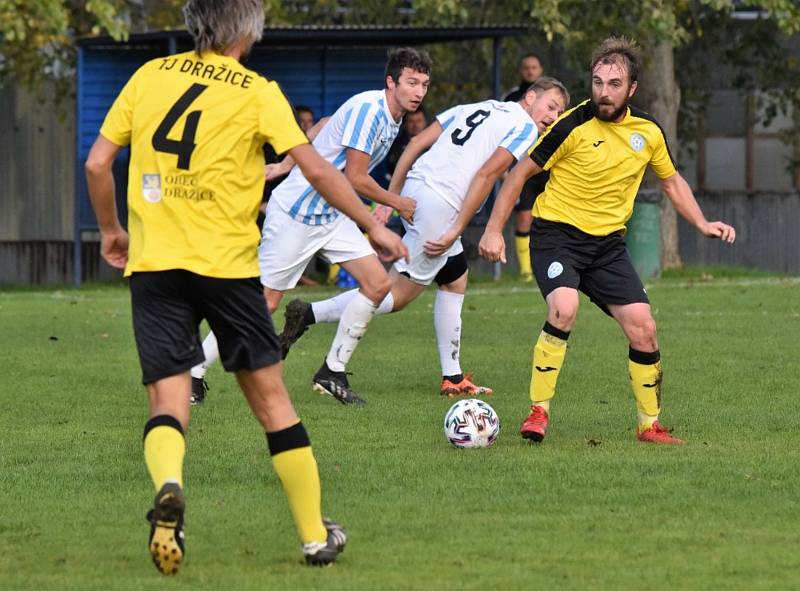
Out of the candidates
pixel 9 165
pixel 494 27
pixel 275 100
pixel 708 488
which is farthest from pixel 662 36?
pixel 275 100

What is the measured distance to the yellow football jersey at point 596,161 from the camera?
28.3 feet

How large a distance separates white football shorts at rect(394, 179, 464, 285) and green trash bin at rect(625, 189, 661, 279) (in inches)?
436

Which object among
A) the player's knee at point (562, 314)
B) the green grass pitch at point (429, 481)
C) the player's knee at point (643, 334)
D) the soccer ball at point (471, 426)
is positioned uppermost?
the player's knee at point (562, 314)

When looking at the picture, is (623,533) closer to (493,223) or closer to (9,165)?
(493,223)

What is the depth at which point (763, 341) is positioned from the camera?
13750 mm

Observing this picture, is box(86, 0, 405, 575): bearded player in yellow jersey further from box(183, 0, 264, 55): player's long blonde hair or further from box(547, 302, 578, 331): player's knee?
box(547, 302, 578, 331): player's knee

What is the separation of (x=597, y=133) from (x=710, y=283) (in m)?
12.4

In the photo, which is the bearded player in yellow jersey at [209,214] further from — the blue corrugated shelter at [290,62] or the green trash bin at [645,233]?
the green trash bin at [645,233]

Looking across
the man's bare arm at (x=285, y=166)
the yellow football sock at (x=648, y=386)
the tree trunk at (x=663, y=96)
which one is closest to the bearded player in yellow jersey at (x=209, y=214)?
the yellow football sock at (x=648, y=386)

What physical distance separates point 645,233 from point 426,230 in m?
11.3

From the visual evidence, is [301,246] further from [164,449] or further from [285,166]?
[164,449]

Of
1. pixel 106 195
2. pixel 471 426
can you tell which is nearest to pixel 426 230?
pixel 471 426

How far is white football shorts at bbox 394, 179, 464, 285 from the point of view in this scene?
10695 mm

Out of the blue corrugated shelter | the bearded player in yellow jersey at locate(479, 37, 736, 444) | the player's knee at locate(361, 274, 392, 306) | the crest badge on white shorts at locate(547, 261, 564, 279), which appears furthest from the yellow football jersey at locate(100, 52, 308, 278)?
the blue corrugated shelter
